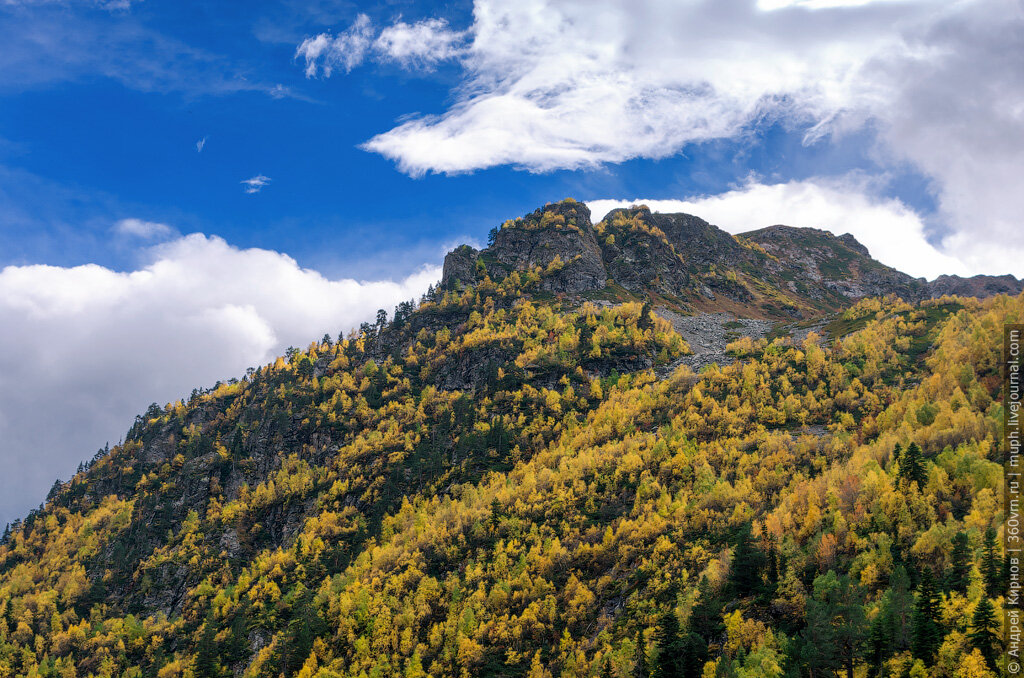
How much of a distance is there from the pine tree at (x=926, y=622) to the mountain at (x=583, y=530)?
30cm

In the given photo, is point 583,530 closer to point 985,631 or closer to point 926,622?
point 926,622

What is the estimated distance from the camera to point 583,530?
118 metres

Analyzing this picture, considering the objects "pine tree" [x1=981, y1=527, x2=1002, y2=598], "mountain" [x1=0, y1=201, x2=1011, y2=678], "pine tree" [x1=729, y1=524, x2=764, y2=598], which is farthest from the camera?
"pine tree" [x1=729, y1=524, x2=764, y2=598]

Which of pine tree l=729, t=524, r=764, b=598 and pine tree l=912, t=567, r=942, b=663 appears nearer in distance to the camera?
pine tree l=912, t=567, r=942, b=663

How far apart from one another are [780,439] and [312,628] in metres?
106

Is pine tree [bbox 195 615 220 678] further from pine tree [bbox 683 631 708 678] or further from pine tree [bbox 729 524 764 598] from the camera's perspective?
pine tree [bbox 729 524 764 598]

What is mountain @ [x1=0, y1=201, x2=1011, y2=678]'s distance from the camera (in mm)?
77188

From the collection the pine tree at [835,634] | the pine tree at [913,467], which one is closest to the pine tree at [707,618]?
the pine tree at [835,634]

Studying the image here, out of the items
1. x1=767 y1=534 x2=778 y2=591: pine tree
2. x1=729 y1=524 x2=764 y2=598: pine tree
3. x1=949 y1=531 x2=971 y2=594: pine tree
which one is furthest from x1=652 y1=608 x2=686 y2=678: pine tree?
x1=949 y1=531 x2=971 y2=594: pine tree

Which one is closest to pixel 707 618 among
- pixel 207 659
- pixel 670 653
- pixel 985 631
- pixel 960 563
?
pixel 670 653

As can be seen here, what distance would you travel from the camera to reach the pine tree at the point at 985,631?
2329 inches

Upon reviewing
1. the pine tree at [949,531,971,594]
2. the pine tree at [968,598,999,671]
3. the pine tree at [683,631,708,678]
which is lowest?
the pine tree at [683,631,708,678]

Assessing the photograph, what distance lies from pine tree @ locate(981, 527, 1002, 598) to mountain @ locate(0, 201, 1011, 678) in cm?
37

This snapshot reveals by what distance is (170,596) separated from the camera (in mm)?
153375
